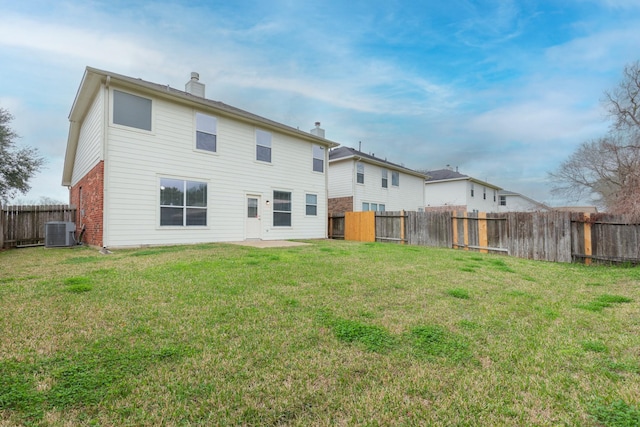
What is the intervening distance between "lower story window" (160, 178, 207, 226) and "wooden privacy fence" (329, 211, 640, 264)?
836 cm

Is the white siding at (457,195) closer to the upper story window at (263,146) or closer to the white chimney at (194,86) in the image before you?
the upper story window at (263,146)

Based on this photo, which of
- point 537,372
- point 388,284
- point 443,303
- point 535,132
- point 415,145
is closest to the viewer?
point 537,372

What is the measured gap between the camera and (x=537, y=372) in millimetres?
2199

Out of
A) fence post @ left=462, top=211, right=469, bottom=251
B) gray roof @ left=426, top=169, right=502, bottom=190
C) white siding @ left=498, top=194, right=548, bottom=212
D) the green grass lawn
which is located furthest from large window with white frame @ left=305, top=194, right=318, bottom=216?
white siding @ left=498, top=194, right=548, bottom=212

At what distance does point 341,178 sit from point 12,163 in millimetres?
19063

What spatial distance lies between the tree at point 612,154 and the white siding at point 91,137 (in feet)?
56.2

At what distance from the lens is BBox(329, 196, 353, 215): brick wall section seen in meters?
18.5

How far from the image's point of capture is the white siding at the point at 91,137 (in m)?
8.77

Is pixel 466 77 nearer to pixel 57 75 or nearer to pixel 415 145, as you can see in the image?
pixel 415 145

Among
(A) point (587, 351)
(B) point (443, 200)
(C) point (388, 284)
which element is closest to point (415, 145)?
(B) point (443, 200)

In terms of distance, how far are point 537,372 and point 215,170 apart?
10864mm

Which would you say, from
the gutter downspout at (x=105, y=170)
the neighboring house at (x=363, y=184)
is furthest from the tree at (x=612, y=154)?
the gutter downspout at (x=105, y=170)

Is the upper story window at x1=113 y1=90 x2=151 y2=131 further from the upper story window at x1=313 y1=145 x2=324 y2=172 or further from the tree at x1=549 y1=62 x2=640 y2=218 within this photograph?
the tree at x1=549 y1=62 x2=640 y2=218

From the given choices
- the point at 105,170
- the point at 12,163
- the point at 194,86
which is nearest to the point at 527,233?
the point at 105,170
